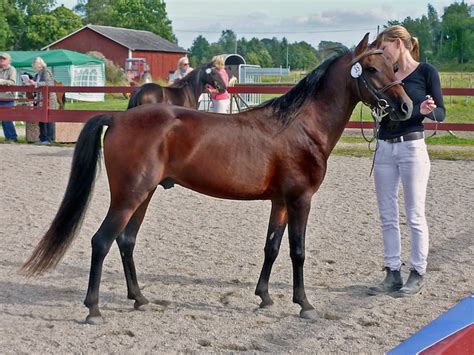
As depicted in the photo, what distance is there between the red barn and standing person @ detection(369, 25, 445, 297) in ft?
197

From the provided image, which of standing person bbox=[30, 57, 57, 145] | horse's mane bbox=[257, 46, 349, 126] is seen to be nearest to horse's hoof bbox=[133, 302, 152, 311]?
horse's mane bbox=[257, 46, 349, 126]

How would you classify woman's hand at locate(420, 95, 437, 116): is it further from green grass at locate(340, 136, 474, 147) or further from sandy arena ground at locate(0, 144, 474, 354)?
green grass at locate(340, 136, 474, 147)

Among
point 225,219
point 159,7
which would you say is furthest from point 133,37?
point 225,219

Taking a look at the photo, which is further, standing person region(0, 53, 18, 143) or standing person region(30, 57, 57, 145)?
standing person region(0, 53, 18, 143)

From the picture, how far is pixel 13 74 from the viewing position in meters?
16.1

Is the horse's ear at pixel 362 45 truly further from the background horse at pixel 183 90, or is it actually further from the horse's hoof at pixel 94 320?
the background horse at pixel 183 90

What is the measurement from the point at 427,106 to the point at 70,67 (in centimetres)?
4012

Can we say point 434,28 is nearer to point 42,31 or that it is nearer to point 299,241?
point 42,31

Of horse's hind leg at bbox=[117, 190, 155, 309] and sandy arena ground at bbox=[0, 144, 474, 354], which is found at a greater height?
horse's hind leg at bbox=[117, 190, 155, 309]

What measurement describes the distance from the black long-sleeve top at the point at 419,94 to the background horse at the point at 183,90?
6.06 meters

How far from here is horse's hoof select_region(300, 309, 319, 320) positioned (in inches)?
188

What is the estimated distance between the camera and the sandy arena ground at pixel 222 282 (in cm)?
432

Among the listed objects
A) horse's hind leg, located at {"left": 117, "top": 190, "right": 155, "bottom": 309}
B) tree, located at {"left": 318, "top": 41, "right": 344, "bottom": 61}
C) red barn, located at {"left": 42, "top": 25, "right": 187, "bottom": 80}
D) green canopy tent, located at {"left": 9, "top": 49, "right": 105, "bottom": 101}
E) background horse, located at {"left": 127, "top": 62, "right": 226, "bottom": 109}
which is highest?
red barn, located at {"left": 42, "top": 25, "right": 187, "bottom": 80}

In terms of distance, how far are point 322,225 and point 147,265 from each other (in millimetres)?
2415
